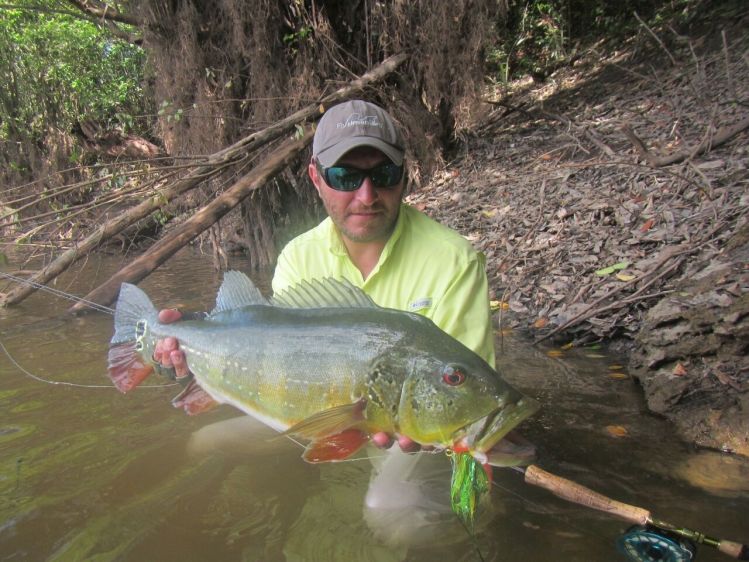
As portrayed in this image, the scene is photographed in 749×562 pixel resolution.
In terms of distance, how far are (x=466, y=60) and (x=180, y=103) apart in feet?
14.4

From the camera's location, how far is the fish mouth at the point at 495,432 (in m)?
1.90

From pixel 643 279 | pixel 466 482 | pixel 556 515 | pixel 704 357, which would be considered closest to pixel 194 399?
pixel 466 482

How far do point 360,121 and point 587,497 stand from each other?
2.19 metres

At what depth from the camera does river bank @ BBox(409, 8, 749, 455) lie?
3502 millimetres

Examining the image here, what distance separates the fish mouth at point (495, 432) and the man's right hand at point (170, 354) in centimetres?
159

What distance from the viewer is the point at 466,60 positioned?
8023 mm

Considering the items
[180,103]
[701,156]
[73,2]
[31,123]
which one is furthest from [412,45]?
[31,123]

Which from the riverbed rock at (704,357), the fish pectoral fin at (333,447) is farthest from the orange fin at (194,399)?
the riverbed rock at (704,357)

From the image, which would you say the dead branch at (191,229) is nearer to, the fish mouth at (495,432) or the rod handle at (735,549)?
the fish mouth at (495,432)

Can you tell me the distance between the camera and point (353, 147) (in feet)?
9.36

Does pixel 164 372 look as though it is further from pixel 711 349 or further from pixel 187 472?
pixel 711 349

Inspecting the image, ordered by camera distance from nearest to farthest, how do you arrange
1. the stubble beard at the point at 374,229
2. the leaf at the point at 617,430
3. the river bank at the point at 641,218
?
the stubble beard at the point at 374,229, the leaf at the point at 617,430, the river bank at the point at 641,218

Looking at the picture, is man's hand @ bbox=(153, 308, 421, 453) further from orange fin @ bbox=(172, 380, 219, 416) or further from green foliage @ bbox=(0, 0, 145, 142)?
green foliage @ bbox=(0, 0, 145, 142)

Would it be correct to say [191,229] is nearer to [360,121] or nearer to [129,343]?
[129,343]
